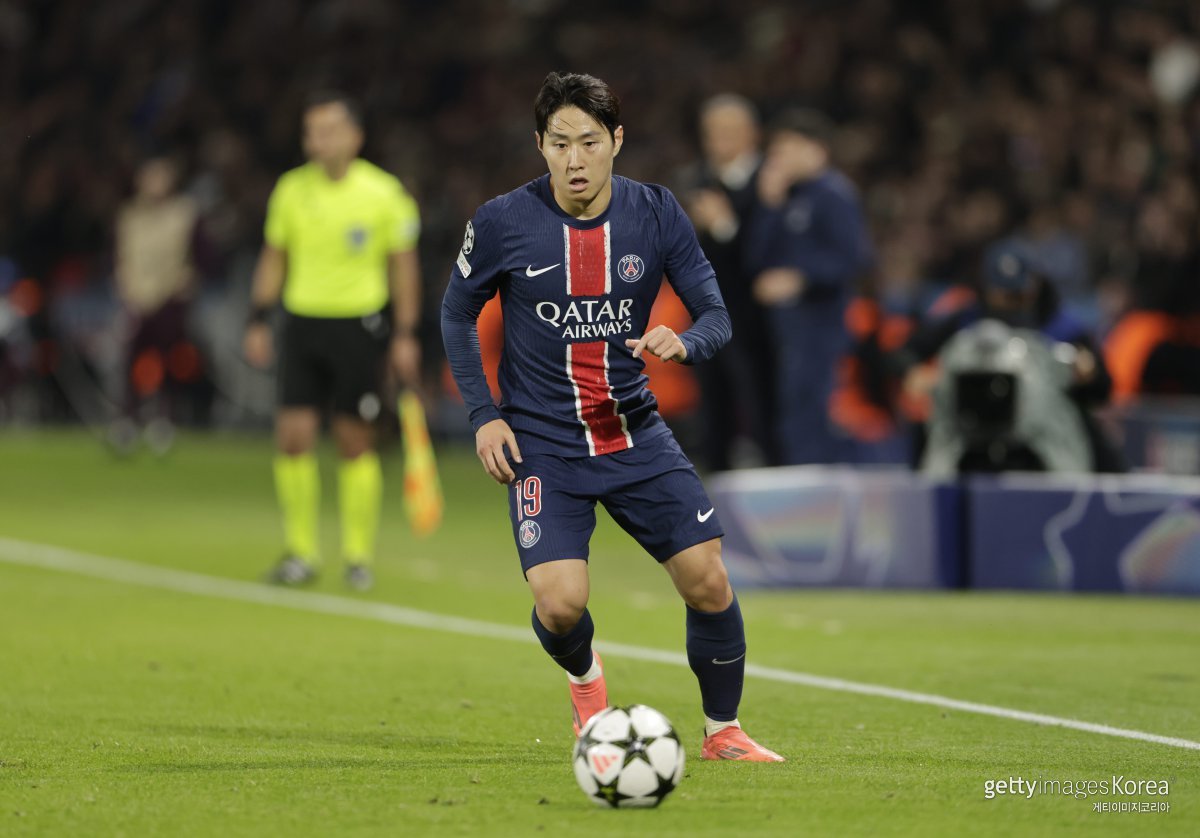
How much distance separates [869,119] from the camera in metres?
19.5

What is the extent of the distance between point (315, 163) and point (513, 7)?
48.2ft

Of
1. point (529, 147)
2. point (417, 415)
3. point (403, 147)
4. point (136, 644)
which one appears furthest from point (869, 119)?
point (136, 644)

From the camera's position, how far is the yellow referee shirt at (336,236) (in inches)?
446

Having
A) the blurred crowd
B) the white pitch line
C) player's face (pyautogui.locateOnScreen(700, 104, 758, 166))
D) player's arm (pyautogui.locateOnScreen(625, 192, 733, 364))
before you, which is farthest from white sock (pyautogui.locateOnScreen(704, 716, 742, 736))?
player's face (pyautogui.locateOnScreen(700, 104, 758, 166))

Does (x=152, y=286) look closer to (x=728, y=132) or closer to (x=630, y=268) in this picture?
(x=728, y=132)

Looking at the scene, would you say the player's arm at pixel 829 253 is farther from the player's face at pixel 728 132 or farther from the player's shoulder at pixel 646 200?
the player's shoulder at pixel 646 200

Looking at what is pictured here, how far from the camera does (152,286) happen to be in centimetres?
2036

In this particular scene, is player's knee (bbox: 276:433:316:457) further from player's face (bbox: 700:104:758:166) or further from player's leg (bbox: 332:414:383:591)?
player's face (bbox: 700:104:758:166)

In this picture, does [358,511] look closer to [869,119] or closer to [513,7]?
[869,119]

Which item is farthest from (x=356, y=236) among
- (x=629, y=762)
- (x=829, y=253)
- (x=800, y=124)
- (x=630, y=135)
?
(x=630, y=135)

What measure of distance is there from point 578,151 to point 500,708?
219 cm

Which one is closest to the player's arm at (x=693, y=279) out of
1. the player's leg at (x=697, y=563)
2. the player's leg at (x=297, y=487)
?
the player's leg at (x=697, y=563)
